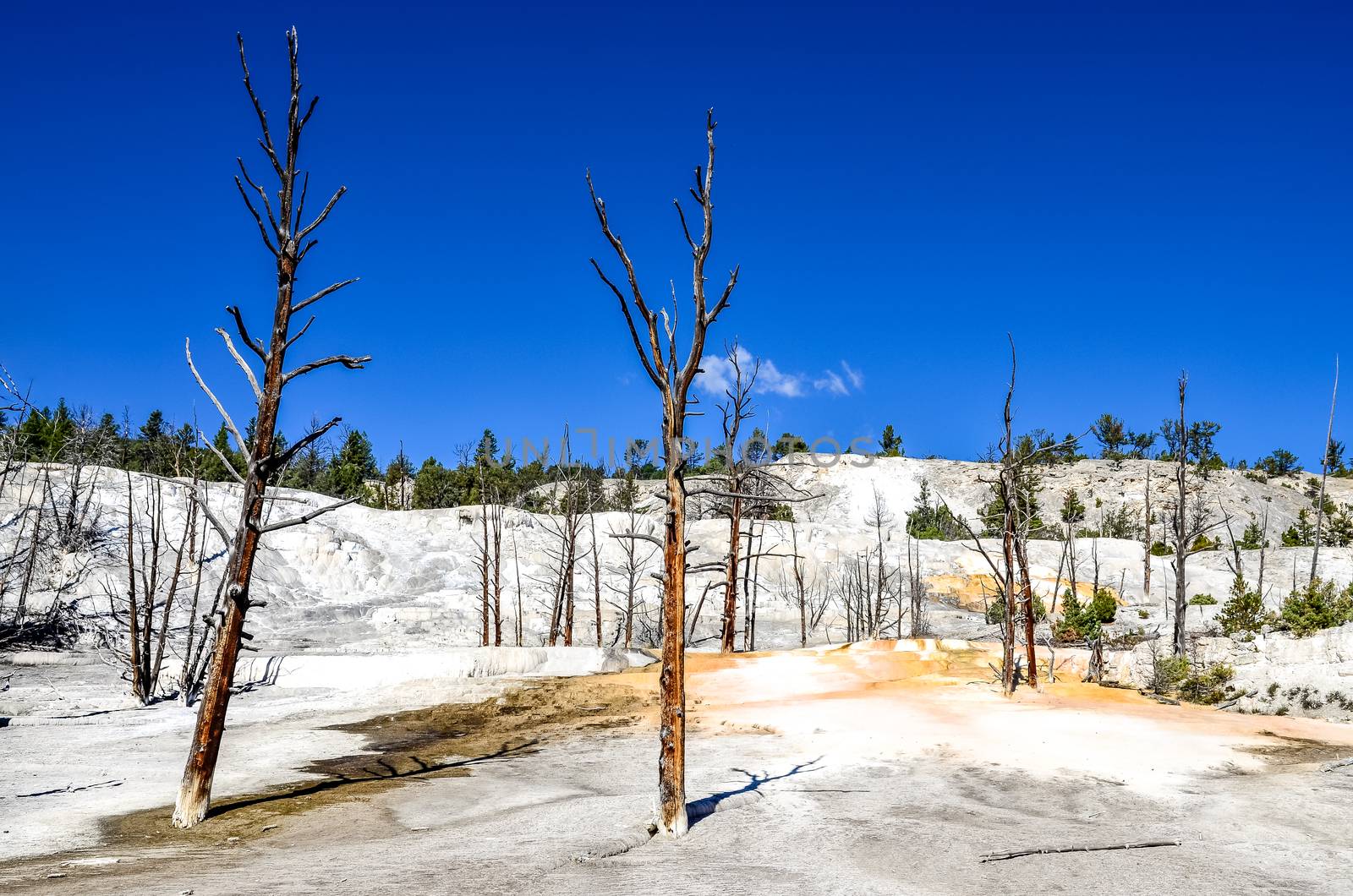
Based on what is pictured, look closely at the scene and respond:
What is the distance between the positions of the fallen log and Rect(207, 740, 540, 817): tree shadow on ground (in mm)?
8546

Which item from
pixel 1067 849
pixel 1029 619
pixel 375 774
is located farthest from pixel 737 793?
pixel 1029 619

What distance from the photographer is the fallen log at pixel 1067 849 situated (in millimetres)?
7857

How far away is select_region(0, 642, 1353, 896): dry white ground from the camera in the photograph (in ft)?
24.1

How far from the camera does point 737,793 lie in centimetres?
1093

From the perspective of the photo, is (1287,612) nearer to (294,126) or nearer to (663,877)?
(663,877)

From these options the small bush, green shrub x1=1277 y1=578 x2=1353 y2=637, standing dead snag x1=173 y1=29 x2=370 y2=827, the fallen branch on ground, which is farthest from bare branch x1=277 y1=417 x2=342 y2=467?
the small bush

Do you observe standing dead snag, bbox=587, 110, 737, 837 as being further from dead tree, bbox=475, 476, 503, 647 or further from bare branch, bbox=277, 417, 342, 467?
dead tree, bbox=475, 476, 503, 647

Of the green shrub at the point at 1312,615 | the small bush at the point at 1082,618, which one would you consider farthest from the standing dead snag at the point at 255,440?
the small bush at the point at 1082,618

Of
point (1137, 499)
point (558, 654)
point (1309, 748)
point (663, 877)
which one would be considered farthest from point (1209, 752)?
point (1137, 499)

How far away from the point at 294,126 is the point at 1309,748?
17791mm

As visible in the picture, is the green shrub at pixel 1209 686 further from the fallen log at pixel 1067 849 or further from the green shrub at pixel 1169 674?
the fallen log at pixel 1067 849

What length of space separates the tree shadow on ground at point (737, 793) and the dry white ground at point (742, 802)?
2.8 inches

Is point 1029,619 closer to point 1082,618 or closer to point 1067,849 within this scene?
point 1067,849

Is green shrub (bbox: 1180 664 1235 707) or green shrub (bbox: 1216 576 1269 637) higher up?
green shrub (bbox: 1216 576 1269 637)
